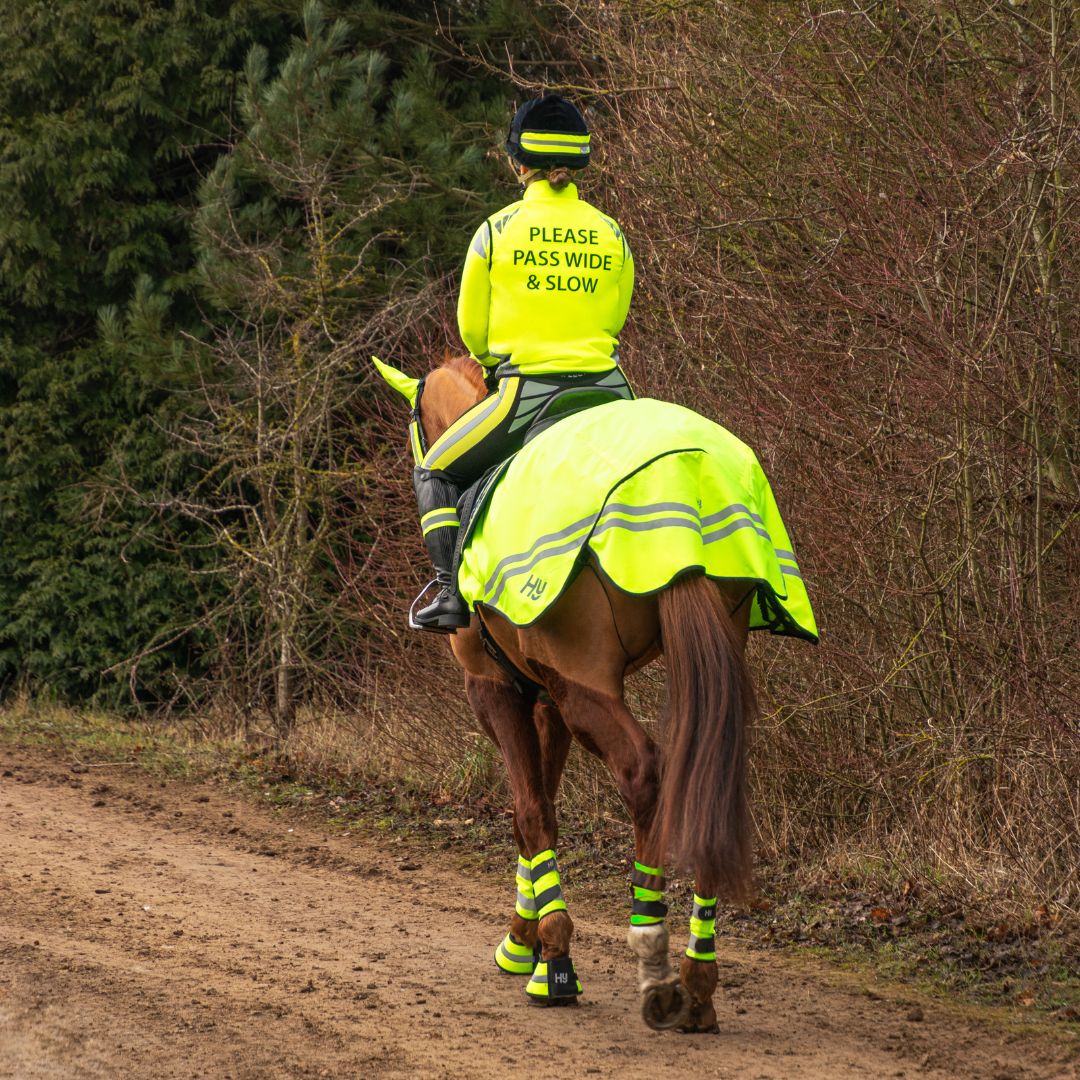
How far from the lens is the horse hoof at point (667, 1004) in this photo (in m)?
5.10

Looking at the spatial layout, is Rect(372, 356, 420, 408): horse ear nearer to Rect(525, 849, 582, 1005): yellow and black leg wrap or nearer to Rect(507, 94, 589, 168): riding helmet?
Rect(507, 94, 589, 168): riding helmet

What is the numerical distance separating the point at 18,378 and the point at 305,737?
6.56 metres

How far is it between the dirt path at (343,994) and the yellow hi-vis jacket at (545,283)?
2361mm

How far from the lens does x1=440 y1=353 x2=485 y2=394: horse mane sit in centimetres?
618

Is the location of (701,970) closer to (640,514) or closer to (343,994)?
(343,994)

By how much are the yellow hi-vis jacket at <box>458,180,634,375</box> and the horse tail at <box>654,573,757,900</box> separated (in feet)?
4.19

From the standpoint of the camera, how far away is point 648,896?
5020 millimetres

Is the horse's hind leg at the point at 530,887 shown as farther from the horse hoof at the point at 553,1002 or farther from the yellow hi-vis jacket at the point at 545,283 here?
the yellow hi-vis jacket at the point at 545,283

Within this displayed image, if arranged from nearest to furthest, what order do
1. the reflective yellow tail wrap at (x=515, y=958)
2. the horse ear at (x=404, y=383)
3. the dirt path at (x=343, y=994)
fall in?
the dirt path at (x=343, y=994) < the reflective yellow tail wrap at (x=515, y=958) < the horse ear at (x=404, y=383)

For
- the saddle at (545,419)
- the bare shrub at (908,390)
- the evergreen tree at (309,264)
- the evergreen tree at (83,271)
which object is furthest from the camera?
the evergreen tree at (83,271)

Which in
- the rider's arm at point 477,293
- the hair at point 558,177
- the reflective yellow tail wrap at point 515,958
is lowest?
the reflective yellow tail wrap at point 515,958

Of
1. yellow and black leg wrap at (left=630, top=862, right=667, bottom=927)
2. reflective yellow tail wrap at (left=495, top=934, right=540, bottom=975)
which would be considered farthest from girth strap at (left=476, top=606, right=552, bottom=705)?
reflective yellow tail wrap at (left=495, top=934, right=540, bottom=975)

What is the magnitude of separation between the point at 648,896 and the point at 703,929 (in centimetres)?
22

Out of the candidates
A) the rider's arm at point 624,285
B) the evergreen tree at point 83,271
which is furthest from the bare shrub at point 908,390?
the evergreen tree at point 83,271
